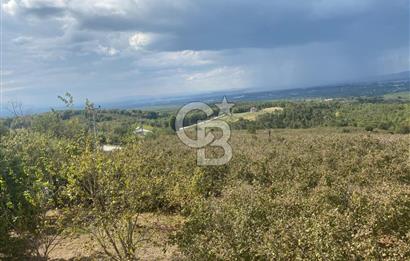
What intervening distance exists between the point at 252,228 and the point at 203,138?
22852 millimetres

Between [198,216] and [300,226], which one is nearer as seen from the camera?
[300,226]

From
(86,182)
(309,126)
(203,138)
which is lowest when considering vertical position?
(309,126)

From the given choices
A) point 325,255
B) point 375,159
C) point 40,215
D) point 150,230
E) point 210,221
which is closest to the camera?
point 325,255

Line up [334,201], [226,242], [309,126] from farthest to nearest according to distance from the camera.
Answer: [309,126] < [334,201] < [226,242]

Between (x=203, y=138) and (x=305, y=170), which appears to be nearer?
(x=305, y=170)

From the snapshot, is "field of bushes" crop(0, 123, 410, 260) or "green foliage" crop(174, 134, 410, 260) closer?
"green foliage" crop(174, 134, 410, 260)

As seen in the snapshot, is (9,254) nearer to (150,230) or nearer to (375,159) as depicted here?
(150,230)

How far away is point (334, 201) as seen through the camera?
1108cm

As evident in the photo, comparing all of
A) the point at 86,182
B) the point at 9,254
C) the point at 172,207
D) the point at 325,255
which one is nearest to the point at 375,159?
the point at 172,207

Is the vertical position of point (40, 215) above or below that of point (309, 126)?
above

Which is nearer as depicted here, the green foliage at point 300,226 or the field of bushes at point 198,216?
the green foliage at point 300,226

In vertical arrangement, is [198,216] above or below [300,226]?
below

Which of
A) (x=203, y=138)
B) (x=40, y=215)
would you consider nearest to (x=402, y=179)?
(x=40, y=215)

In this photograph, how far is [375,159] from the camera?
1689 cm
